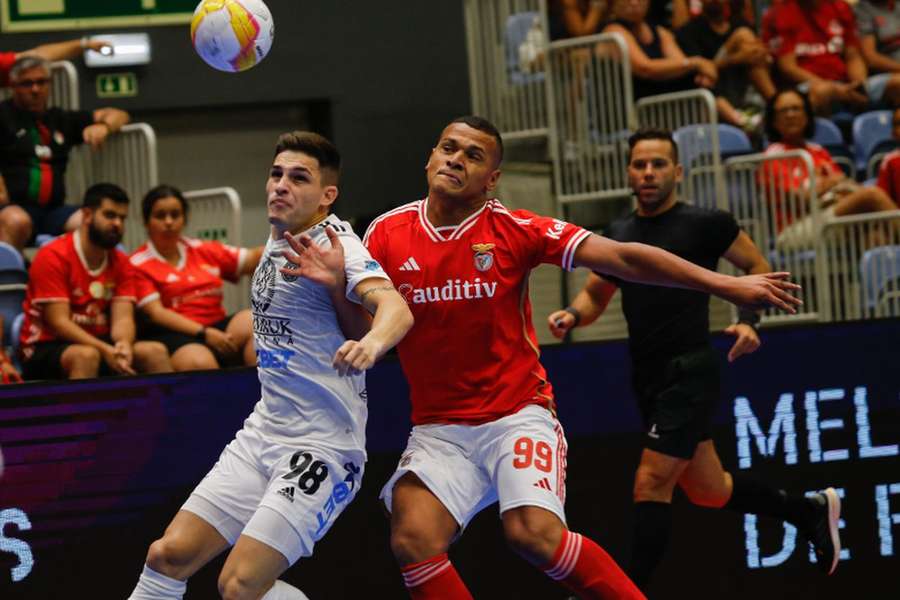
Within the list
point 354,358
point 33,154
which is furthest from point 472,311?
point 33,154

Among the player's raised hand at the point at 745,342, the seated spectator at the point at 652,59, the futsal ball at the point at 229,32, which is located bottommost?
the player's raised hand at the point at 745,342

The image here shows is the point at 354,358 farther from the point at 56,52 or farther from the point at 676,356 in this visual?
the point at 56,52

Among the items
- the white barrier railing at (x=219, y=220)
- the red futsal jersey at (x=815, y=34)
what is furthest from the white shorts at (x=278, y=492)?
the red futsal jersey at (x=815, y=34)

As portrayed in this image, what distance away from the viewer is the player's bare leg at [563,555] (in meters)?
5.14

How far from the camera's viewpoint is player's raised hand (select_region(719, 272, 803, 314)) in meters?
5.12

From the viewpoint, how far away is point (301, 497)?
5.00 metres

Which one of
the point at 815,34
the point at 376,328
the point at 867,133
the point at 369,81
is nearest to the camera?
the point at 376,328

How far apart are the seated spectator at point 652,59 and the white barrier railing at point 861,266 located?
2.00 m

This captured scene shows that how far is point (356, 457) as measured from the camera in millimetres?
5227

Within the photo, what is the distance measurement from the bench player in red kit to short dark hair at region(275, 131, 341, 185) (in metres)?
0.39

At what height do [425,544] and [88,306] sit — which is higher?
[88,306]

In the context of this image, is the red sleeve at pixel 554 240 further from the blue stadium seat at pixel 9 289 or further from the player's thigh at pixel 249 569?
the blue stadium seat at pixel 9 289

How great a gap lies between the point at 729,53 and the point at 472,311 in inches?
289

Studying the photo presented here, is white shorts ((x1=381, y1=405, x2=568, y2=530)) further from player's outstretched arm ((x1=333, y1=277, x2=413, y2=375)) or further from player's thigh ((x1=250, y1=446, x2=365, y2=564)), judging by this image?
player's outstretched arm ((x1=333, y1=277, x2=413, y2=375))
